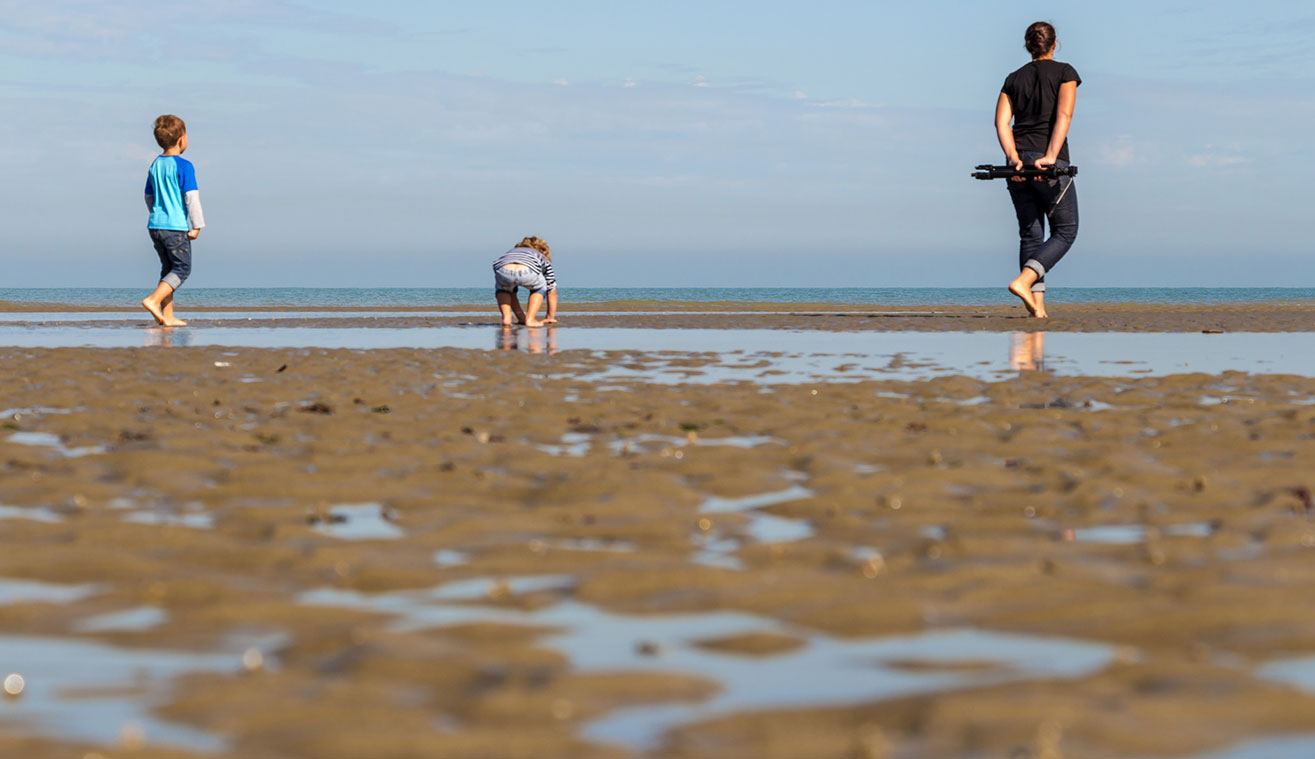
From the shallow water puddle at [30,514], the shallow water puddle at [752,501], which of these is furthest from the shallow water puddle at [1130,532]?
the shallow water puddle at [30,514]

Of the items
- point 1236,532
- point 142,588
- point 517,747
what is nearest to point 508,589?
point 142,588

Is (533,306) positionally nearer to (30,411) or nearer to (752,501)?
(30,411)

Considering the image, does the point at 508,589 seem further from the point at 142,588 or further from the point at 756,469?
the point at 756,469

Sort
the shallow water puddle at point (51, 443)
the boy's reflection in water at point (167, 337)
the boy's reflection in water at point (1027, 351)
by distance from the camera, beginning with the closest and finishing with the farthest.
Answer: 1. the shallow water puddle at point (51, 443)
2. the boy's reflection in water at point (1027, 351)
3. the boy's reflection in water at point (167, 337)

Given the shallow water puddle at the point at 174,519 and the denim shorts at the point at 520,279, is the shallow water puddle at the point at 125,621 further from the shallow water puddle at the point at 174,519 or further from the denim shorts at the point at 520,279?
the denim shorts at the point at 520,279

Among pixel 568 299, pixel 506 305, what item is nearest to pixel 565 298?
pixel 568 299

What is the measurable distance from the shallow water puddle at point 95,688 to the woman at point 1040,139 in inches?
492

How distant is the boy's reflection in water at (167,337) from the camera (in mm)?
12984

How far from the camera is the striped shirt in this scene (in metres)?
17.0

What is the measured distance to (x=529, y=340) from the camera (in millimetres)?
14461

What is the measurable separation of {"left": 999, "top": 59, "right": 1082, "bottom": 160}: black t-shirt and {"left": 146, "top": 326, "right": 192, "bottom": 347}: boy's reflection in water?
8.71m

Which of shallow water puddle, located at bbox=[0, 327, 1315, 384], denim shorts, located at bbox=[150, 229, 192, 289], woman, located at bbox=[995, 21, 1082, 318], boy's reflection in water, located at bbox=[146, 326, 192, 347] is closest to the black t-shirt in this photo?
woman, located at bbox=[995, 21, 1082, 318]

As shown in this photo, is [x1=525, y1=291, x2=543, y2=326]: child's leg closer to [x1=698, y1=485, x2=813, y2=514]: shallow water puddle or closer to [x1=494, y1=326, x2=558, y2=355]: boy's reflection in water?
[x1=494, y1=326, x2=558, y2=355]: boy's reflection in water

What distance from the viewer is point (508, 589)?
2986mm
